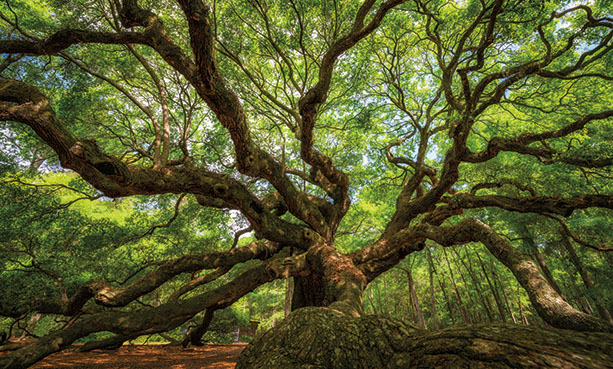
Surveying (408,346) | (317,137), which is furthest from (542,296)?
(317,137)

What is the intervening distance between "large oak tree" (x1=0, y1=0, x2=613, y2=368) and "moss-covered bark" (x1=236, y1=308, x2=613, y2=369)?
1 cm

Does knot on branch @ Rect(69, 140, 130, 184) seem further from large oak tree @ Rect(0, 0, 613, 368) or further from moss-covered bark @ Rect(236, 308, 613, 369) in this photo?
moss-covered bark @ Rect(236, 308, 613, 369)

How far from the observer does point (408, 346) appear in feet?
5.73

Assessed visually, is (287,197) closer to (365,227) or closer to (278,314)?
(365,227)

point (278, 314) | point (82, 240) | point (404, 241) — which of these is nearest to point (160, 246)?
point (82, 240)

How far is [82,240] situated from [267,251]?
5.06 m

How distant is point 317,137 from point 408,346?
9230 mm

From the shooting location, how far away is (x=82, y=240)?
20.7 ft

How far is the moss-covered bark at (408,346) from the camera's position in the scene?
4.10ft

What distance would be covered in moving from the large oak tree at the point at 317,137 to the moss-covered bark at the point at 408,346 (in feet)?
0.04

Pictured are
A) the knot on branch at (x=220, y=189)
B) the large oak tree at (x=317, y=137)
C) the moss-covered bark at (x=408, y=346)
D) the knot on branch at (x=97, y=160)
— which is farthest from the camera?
the knot on branch at (x=220, y=189)

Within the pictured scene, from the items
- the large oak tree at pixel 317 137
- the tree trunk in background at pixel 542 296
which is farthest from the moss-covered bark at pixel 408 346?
the tree trunk in background at pixel 542 296

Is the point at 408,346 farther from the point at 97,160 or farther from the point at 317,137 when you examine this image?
the point at 317,137

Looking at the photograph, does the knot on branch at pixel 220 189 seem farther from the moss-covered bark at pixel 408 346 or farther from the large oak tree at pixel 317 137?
the moss-covered bark at pixel 408 346
